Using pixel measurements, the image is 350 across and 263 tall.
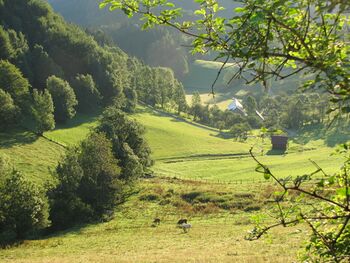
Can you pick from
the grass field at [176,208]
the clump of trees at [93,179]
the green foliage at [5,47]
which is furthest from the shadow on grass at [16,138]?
the green foliage at [5,47]

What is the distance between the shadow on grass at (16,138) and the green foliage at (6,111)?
1879 mm

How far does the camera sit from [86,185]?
2191 inches

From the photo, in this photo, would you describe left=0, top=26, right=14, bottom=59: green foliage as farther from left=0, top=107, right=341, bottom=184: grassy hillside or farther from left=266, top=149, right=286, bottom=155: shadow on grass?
left=266, top=149, right=286, bottom=155: shadow on grass

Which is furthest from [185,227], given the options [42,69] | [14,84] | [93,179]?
[42,69]

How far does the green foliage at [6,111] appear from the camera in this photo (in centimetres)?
7512

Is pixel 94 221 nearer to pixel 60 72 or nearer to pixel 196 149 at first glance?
pixel 196 149

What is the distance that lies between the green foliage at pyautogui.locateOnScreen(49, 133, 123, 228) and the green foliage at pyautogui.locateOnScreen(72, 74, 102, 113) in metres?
51.9

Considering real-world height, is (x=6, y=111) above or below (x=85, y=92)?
below

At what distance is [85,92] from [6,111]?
3513 cm

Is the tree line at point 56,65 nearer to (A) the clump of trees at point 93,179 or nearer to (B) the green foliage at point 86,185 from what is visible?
(A) the clump of trees at point 93,179

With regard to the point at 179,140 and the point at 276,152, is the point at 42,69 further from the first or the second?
the point at 276,152

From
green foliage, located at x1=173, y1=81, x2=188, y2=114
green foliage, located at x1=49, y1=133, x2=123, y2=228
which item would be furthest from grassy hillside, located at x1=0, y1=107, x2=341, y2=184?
green foliage, located at x1=173, y1=81, x2=188, y2=114

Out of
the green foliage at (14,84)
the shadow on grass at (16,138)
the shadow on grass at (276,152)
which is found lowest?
the shadow on grass at (276,152)

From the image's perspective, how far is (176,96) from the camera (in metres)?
148
